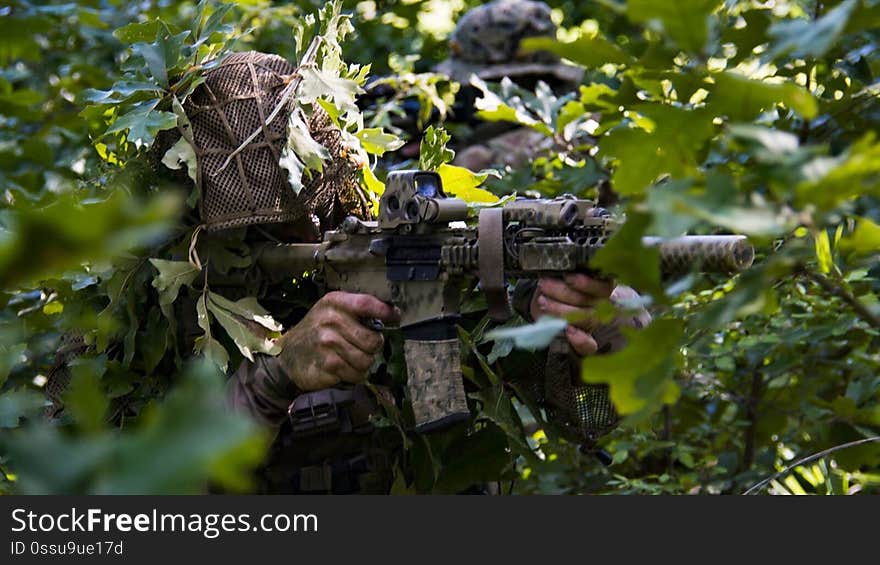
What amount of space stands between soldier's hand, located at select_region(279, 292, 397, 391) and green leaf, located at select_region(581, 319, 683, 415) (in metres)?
1.03

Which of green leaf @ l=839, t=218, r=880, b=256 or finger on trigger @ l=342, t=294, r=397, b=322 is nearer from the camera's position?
green leaf @ l=839, t=218, r=880, b=256

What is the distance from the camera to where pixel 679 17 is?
0.73 metres

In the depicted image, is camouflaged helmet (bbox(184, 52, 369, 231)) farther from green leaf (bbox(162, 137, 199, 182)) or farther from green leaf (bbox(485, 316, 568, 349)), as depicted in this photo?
green leaf (bbox(485, 316, 568, 349))

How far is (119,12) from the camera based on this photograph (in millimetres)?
4027

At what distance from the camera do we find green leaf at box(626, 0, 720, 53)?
0.71 m

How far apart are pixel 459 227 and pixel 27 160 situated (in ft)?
5.33

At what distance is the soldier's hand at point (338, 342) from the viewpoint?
1.75 metres

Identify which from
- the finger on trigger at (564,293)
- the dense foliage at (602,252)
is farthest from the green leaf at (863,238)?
the finger on trigger at (564,293)

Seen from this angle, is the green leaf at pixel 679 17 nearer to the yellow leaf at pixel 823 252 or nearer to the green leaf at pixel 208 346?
the yellow leaf at pixel 823 252

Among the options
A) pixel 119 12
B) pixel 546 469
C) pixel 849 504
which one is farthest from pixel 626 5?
pixel 119 12

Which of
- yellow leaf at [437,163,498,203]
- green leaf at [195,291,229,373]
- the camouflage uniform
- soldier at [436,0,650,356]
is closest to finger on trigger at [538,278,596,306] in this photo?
yellow leaf at [437,163,498,203]

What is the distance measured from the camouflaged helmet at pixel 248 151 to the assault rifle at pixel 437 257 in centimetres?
9

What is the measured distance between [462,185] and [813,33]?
4.21 ft

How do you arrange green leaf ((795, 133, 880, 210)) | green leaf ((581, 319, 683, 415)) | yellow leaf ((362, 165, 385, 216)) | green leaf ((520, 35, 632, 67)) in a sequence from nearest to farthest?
1. green leaf ((795, 133, 880, 210))
2. green leaf ((581, 319, 683, 415))
3. green leaf ((520, 35, 632, 67))
4. yellow leaf ((362, 165, 385, 216))
